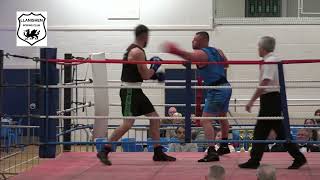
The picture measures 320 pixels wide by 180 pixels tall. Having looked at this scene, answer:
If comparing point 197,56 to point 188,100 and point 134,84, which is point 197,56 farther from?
point 134,84

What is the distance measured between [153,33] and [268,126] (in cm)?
756

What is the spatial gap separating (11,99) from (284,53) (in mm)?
6407

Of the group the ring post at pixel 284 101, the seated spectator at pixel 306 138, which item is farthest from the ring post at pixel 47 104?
the seated spectator at pixel 306 138

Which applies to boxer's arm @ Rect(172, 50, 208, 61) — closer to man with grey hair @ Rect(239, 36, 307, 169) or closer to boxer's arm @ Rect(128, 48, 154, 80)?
boxer's arm @ Rect(128, 48, 154, 80)

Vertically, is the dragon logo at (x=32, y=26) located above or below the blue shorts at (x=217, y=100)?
above

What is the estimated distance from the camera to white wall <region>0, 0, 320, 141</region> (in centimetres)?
1155

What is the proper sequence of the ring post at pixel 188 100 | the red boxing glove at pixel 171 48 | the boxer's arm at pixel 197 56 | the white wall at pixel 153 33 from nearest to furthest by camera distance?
the red boxing glove at pixel 171 48 < the ring post at pixel 188 100 < the boxer's arm at pixel 197 56 < the white wall at pixel 153 33

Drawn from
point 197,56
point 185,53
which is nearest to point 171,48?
point 185,53

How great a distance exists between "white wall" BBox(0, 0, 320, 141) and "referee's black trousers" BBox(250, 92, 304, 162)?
6.96 meters

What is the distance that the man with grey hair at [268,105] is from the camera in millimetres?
4461

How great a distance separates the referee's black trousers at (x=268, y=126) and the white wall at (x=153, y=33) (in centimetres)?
696

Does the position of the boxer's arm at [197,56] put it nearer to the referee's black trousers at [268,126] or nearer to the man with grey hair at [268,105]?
the man with grey hair at [268,105]

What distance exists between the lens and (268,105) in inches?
179

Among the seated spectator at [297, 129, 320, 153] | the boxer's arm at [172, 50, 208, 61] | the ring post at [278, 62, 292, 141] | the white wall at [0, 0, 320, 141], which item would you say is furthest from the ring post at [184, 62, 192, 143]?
the white wall at [0, 0, 320, 141]
